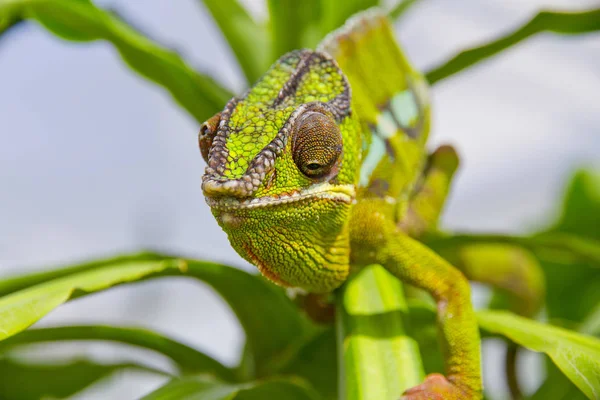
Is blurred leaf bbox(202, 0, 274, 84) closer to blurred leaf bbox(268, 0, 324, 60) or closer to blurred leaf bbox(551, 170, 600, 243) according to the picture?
blurred leaf bbox(268, 0, 324, 60)

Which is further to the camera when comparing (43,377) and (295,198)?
(43,377)

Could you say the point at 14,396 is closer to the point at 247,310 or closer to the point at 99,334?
the point at 99,334

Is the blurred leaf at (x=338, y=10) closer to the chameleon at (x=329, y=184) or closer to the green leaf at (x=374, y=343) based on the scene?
the chameleon at (x=329, y=184)

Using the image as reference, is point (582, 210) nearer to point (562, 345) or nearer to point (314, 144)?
point (562, 345)

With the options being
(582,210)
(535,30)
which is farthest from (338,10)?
(582,210)

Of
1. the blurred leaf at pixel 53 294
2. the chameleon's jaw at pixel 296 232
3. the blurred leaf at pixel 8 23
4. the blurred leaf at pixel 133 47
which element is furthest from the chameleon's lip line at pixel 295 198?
the blurred leaf at pixel 8 23
